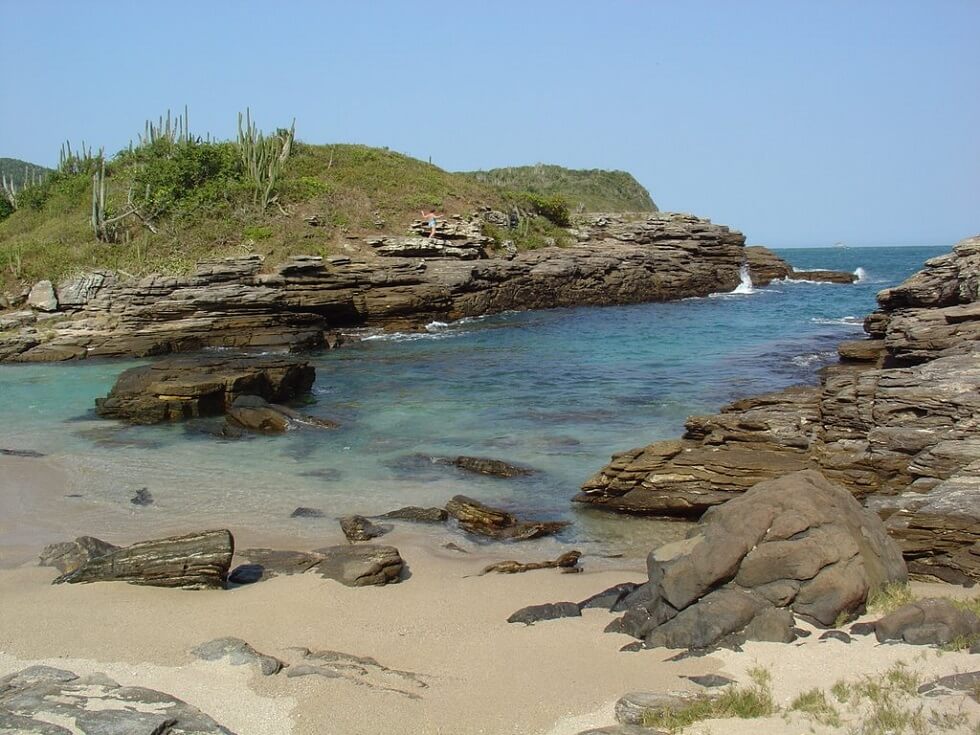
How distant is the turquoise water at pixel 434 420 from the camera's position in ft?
39.8

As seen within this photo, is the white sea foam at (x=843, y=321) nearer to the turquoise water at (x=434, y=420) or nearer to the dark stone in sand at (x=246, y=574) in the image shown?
the turquoise water at (x=434, y=420)

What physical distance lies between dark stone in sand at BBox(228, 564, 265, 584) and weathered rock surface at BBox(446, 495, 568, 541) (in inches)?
107

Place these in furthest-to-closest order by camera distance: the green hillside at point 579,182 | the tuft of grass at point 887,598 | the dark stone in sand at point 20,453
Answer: the green hillside at point 579,182 → the dark stone in sand at point 20,453 → the tuft of grass at point 887,598

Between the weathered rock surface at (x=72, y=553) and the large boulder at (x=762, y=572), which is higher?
the large boulder at (x=762, y=572)

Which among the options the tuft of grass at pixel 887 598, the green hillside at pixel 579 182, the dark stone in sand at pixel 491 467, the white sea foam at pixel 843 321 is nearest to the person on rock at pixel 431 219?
the white sea foam at pixel 843 321

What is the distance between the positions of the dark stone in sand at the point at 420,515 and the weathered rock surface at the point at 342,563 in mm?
1682

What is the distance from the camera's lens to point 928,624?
6.03m

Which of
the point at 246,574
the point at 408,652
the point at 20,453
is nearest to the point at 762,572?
the point at 408,652

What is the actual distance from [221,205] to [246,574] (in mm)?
30496

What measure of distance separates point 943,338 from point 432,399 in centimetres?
1042

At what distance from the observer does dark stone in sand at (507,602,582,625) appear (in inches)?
287

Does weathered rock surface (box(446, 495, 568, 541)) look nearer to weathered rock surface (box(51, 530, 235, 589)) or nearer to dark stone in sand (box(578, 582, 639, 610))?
dark stone in sand (box(578, 582, 639, 610))

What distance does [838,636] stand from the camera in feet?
19.9

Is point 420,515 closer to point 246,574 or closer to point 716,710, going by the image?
point 246,574
